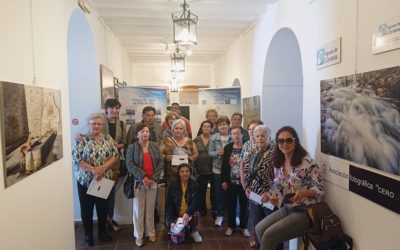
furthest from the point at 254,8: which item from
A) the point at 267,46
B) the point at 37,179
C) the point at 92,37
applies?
the point at 37,179

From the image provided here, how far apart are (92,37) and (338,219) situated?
352cm

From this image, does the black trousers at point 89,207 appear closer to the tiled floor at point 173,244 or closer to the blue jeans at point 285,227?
the tiled floor at point 173,244

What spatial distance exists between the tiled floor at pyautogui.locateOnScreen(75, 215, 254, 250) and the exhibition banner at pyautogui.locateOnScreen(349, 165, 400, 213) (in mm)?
1787

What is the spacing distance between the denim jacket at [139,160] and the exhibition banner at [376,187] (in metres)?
2.09

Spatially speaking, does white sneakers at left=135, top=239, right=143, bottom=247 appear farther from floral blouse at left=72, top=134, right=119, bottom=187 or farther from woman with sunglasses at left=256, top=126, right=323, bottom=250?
woman with sunglasses at left=256, top=126, right=323, bottom=250

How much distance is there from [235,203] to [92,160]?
1.77 m

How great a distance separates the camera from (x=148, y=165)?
3496 millimetres

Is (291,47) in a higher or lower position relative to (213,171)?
higher

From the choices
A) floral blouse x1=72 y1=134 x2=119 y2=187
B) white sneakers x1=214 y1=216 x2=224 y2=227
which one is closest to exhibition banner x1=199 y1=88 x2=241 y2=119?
white sneakers x1=214 y1=216 x2=224 y2=227

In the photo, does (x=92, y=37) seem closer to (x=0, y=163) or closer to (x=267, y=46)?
(x=267, y=46)

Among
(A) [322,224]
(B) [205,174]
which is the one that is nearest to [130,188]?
(B) [205,174]

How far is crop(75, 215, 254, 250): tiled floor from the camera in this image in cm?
349

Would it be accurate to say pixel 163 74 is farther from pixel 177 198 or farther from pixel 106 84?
pixel 177 198

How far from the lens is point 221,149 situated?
3.96m
